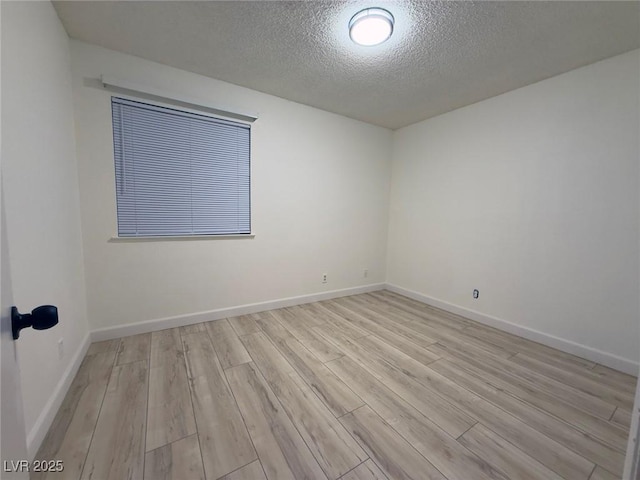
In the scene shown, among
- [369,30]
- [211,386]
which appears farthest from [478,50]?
[211,386]

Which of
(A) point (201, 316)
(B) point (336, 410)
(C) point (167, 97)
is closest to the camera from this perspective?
(B) point (336, 410)

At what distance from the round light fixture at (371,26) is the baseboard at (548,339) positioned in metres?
2.92

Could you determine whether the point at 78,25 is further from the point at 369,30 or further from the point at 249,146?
the point at 369,30

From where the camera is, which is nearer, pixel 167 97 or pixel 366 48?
pixel 366 48

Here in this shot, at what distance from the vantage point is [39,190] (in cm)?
142

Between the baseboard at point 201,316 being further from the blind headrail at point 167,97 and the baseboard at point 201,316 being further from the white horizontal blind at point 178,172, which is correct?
the blind headrail at point 167,97

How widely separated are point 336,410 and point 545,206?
2.61 metres

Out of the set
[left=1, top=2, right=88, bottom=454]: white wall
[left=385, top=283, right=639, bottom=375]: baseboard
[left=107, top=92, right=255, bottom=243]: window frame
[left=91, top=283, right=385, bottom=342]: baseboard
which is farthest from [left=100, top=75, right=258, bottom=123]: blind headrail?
[left=385, top=283, right=639, bottom=375]: baseboard

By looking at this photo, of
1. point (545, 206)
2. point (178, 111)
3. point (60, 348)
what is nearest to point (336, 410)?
point (60, 348)

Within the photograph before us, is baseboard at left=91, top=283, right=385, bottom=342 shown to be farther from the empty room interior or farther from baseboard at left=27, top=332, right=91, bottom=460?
baseboard at left=27, top=332, right=91, bottom=460

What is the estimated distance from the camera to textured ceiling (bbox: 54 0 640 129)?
1.66 meters

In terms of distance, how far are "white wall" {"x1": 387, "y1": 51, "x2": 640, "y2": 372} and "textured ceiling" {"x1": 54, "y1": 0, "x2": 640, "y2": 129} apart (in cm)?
34

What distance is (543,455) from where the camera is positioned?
130cm

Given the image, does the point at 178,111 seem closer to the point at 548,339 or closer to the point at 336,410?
the point at 336,410
